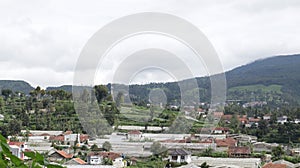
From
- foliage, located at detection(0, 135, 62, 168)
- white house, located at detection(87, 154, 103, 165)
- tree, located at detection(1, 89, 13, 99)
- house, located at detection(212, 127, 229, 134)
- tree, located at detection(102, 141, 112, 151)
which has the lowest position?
white house, located at detection(87, 154, 103, 165)

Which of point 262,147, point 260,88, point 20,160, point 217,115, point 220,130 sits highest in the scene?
point 260,88

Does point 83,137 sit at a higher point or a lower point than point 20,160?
lower

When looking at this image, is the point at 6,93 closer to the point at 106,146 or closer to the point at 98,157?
the point at 106,146

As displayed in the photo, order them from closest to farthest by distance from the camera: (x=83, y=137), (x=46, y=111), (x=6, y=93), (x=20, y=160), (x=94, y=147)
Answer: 1. (x=20, y=160)
2. (x=94, y=147)
3. (x=83, y=137)
4. (x=46, y=111)
5. (x=6, y=93)

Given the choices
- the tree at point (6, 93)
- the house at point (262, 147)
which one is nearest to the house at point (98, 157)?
the house at point (262, 147)

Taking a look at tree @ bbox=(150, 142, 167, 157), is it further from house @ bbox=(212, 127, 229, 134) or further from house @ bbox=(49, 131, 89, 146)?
house @ bbox=(212, 127, 229, 134)

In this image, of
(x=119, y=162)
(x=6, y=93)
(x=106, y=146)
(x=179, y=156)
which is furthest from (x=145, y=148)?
(x=6, y=93)

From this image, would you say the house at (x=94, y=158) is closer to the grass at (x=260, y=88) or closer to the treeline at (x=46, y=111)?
the treeline at (x=46, y=111)

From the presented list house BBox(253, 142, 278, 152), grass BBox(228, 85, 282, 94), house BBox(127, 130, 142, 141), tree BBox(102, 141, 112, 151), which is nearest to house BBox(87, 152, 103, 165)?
tree BBox(102, 141, 112, 151)
